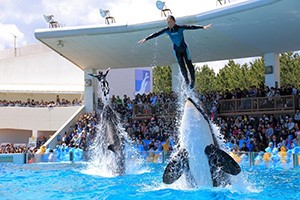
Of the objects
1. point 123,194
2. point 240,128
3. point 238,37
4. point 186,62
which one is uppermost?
point 238,37

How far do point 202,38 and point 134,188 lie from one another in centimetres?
1152

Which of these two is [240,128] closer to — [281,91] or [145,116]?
[281,91]

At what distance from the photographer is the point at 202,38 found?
66.1 feet

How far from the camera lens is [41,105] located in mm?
32062

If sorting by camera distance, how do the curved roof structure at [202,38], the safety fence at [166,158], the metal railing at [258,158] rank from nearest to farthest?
the metal railing at [258,158] → the safety fence at [166,158] → the curved roof structure at [202,38]

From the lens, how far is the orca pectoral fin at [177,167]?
8594mm

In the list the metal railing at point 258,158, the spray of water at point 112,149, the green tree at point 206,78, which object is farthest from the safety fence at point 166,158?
the green tree at point 206,78

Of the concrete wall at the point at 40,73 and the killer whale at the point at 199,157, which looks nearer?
the killer whale at the point at 199,157

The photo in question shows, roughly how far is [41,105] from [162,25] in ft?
50.3

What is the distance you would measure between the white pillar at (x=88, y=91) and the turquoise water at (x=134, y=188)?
14.5 meters

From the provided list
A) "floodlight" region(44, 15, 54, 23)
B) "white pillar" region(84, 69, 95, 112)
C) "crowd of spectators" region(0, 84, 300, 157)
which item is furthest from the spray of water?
"white pillar" region(84, 69, 95, 112)

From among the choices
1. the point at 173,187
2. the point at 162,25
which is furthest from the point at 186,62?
the point at 162,25

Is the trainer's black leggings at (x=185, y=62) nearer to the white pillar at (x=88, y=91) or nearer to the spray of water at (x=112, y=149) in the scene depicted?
the spray of water at (x=112, y=149)

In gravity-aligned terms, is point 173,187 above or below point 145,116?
below
